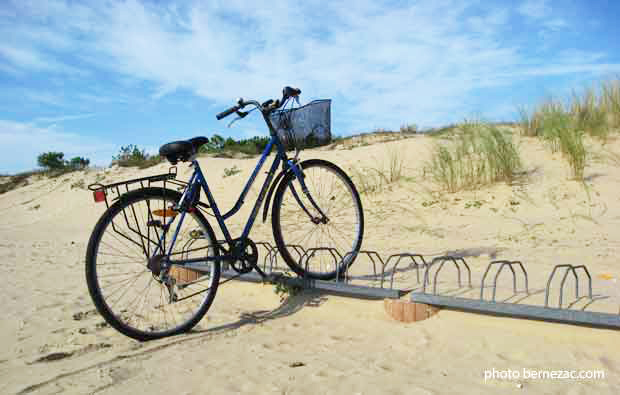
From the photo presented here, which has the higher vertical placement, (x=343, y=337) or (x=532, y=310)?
(x=532, y=310)

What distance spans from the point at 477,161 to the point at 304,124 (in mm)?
4615

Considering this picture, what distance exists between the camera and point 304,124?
382 centimetres

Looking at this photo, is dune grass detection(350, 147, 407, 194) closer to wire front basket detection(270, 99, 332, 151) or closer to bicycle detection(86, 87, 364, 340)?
bicycle detection(86, 87, 364, 340)

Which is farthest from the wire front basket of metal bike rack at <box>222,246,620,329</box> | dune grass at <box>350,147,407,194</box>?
dune grass at <box>350,147,407,194</box>

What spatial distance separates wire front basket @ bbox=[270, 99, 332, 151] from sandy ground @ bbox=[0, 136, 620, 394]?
1175 mm

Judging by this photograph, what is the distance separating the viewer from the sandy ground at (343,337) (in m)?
2.45

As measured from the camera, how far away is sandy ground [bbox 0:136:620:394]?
245 cm

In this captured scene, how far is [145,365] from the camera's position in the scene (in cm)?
271

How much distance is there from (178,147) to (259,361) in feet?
4.59

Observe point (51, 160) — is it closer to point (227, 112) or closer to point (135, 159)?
point (135, 159)

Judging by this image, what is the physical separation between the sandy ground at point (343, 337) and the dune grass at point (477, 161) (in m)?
0.95

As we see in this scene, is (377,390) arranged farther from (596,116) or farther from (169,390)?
(596,116)

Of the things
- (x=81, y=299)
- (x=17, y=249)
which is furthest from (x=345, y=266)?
(x=17, y=249)

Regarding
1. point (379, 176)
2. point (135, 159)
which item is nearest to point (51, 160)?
point (135, 159)
